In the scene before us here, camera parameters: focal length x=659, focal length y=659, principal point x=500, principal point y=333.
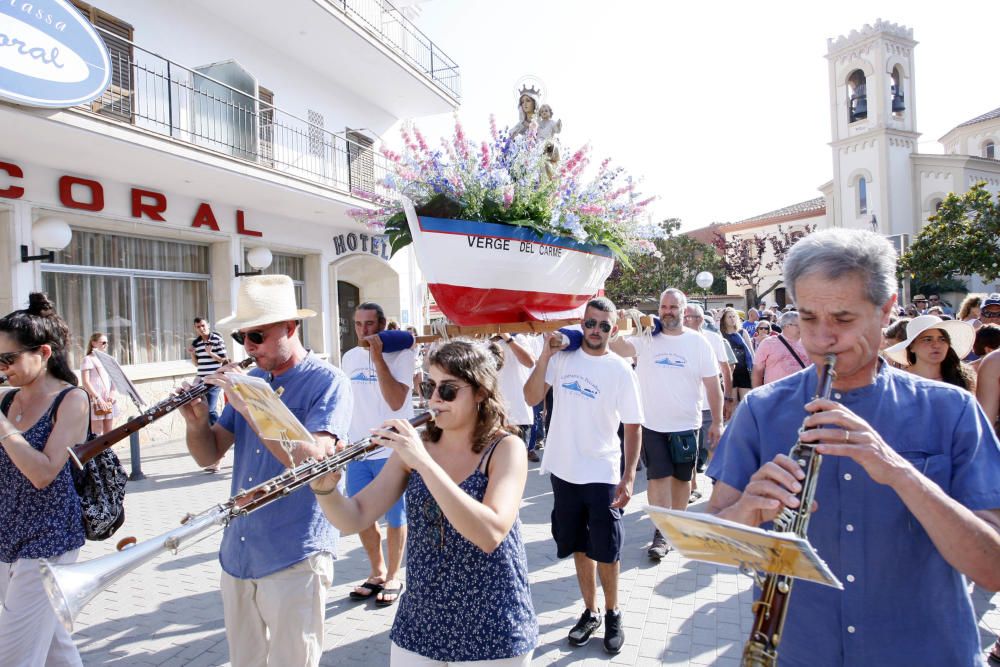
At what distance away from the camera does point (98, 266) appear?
10336 mm

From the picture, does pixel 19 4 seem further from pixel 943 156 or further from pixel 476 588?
pixel 943 156

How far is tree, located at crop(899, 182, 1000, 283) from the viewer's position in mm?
24453

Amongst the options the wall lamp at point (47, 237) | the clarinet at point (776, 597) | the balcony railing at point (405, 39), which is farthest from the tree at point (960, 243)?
the clarinet at point (776, 597)

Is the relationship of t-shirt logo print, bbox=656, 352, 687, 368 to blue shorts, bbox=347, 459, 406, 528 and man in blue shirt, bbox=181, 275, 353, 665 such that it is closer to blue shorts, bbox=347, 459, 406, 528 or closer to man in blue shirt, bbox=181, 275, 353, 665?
blue shorts, bbox=347, 459, 406, 528

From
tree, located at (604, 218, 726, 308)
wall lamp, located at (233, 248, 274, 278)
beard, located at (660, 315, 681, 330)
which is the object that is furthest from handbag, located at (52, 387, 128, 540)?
tree, located at (604, 218, 726, 308)

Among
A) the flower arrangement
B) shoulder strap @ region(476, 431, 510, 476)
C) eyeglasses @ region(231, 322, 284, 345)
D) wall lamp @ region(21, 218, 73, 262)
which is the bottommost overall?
shoulder strap @ region(476, 431, 510, 476)

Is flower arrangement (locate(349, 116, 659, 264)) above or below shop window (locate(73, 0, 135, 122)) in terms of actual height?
below

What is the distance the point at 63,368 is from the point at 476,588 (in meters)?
2.27

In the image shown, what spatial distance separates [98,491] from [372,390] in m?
2.15

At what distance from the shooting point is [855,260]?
1635mm

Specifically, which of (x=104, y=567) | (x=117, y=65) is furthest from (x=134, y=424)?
(x=117, y=65)

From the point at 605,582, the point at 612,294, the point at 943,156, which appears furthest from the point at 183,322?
the point at 943,156

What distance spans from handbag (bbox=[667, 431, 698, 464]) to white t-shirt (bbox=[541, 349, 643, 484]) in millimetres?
1188

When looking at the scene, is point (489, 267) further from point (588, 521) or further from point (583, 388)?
point (588, 521)
